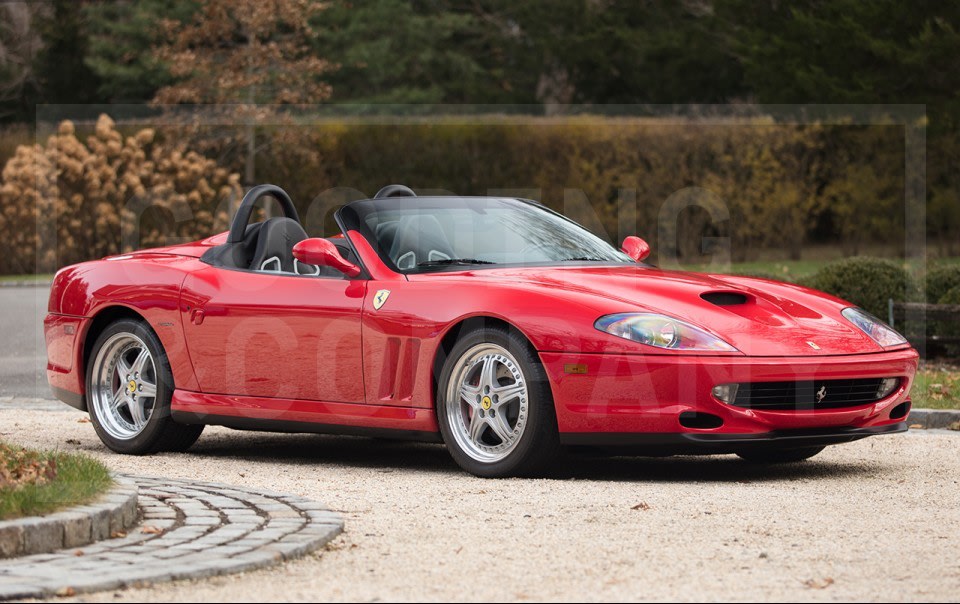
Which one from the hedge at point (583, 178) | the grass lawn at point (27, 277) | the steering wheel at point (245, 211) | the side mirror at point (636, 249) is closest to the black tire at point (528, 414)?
the side mirror at point (636, 249)

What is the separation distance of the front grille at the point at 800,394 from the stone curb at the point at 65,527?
3.05 m

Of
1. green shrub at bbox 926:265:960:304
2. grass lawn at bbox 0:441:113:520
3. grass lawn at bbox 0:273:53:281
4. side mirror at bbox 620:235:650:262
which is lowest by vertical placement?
grass lawn at bbox 0:273:53:281

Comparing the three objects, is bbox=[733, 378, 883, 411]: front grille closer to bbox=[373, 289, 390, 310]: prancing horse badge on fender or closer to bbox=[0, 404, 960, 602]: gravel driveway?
bbox=[0, 404, 960, 602]: gravel driveway

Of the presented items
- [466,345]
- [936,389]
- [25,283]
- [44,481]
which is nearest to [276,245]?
[466,345]

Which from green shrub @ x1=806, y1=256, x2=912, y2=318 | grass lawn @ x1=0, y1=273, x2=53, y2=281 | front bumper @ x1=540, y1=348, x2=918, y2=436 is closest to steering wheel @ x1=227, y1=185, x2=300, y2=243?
front bumper @ x1=540, y1=348, x2=918, y2=436

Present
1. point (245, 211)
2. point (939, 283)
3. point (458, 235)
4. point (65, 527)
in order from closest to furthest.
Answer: point (65, 527)
point (458, 235)
point (245, 211)
point (939, 283)

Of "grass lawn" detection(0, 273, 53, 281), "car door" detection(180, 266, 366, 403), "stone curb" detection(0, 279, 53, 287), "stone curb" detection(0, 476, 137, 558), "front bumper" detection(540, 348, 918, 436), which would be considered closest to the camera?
"stone curb" detection(0, 476, 137, 558)

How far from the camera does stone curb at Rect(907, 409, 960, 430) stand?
10.8 metres

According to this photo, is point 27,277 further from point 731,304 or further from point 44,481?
point 44,481

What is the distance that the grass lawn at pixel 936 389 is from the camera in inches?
449

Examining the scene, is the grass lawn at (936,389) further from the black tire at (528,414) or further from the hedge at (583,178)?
the hedge at (583,178)

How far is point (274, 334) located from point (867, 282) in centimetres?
853

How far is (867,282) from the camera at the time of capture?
16.0m

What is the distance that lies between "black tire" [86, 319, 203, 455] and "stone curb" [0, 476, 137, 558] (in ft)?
10.2
